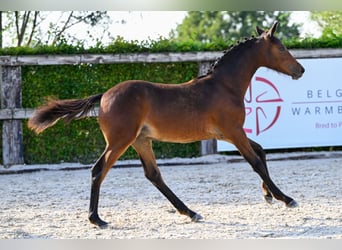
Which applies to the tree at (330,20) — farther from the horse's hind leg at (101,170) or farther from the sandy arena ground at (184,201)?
the horse's hind leg at (101,170)

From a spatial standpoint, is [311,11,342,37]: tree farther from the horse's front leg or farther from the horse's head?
the horse's front leg

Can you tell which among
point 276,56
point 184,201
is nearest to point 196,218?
point 184,201

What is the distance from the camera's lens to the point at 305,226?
4.11 metres

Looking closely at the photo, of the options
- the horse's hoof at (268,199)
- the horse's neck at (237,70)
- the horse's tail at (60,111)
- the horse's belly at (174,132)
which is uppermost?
the horse's neck at (237,70)

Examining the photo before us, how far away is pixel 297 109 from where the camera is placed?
932cm

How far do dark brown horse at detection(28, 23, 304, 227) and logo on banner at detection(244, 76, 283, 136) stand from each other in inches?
169

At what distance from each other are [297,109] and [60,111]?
5.74 m

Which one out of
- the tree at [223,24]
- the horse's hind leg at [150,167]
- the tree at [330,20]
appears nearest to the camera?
the horse's hind leg at [150,167]

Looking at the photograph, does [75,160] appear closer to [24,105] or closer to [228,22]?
[24,105]

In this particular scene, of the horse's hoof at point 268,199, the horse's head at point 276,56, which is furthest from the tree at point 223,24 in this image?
the horse's hoof at point 268,199

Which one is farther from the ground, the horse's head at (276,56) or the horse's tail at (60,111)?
the horse's head at (276,56)

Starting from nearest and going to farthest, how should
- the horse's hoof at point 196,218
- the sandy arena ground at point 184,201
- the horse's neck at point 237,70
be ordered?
the sandy arena ground at point 184,201 < the horse's hoof at point 196,218 < the horse's neck at point 237,70

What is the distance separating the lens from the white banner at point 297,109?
30.3ft

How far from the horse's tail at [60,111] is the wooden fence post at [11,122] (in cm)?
446
